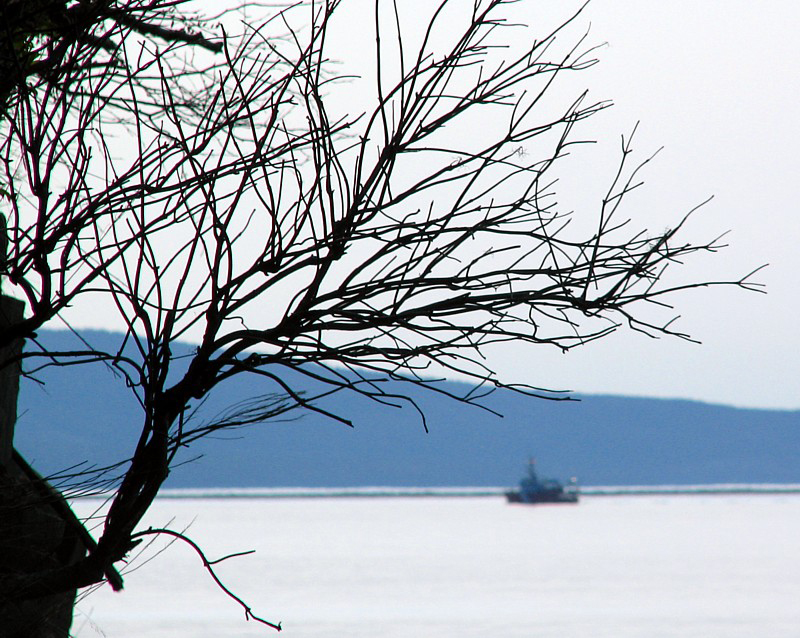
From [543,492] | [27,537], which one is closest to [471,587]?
[27,537]

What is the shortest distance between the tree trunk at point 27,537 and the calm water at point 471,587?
5478 millimetres

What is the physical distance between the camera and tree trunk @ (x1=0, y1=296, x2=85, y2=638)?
4.53 meters

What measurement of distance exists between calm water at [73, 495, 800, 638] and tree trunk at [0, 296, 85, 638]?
18.0ft

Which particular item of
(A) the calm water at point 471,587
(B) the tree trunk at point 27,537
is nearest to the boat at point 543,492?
(A) the calm water at point 471,587

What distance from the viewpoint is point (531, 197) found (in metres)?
4.07

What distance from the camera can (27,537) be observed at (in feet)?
15.3

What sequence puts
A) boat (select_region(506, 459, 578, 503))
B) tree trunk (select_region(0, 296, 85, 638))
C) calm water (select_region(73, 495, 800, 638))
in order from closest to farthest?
1. tree trunk (select_region(0, 296, 85, 638))
2. calm water (select_region(73, 495, 800, 638))
3. boat (select_region(506, 459, 578, 503))

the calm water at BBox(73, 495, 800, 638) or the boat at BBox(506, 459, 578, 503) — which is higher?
the boat at BBox(506, 459, 578, 503)

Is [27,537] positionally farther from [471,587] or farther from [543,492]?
[543,492]

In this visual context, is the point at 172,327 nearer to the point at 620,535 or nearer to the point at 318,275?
the point at 318,275

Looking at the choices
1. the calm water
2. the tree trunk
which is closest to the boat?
the calm water

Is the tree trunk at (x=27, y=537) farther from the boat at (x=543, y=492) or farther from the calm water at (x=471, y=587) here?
the boat at (x=543, y=492)

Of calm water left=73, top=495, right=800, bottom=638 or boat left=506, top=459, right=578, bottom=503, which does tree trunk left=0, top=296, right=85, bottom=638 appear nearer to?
calm water left=73, top=495, right=800, bottom=638

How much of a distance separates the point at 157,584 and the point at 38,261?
46297 mm
